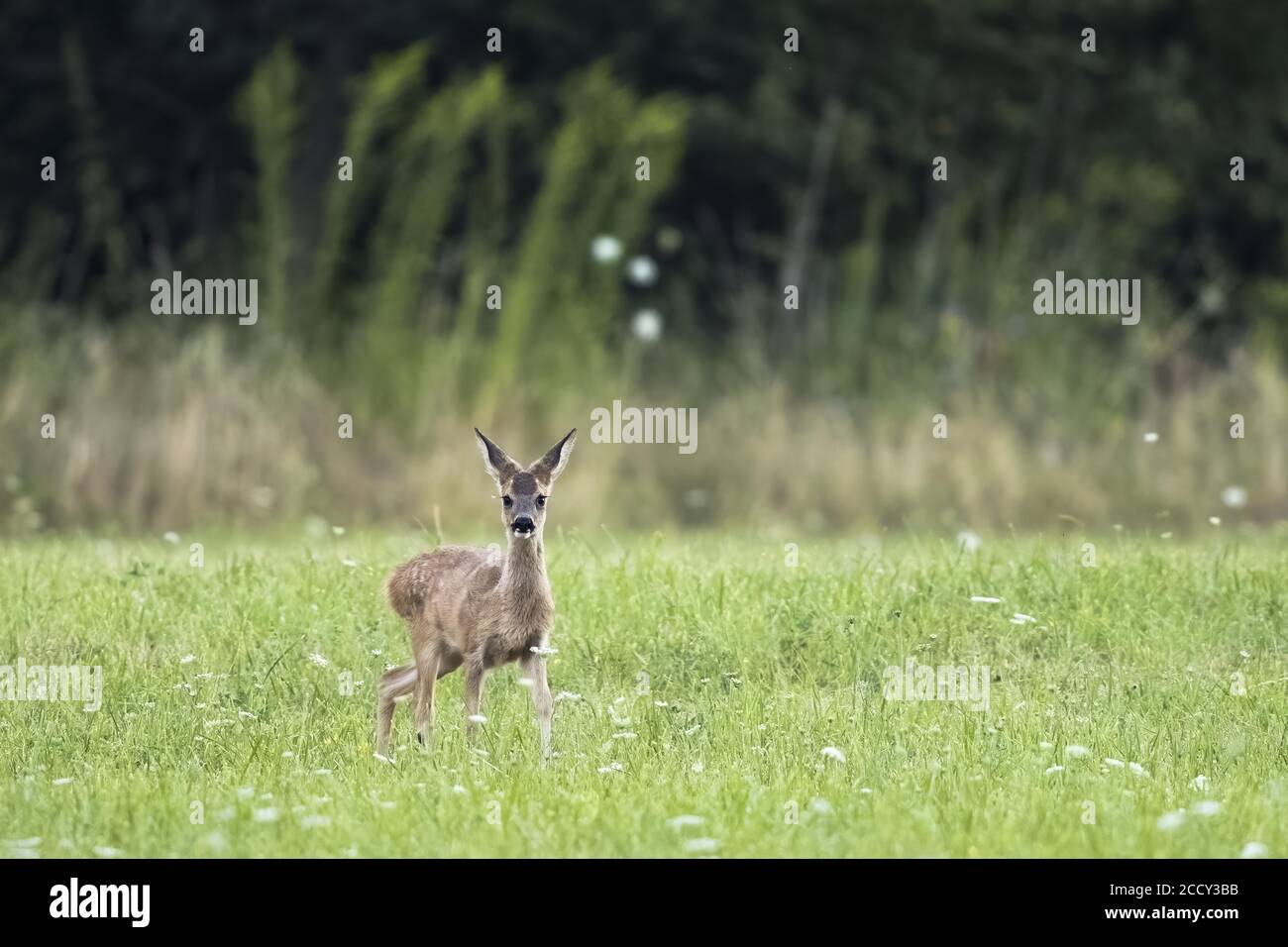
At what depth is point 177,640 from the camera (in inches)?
376

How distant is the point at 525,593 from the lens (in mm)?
8219

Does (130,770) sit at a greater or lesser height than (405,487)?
lesser

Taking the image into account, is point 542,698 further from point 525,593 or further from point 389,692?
point 389,692

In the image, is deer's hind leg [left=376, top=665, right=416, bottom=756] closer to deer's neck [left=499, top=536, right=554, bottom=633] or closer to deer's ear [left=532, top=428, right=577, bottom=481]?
deer's neck [left=499, top=536, right=554, bottom=633]

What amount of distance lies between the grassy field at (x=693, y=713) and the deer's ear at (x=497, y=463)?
0.91 m

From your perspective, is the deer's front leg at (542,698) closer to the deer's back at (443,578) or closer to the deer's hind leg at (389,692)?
the deer's back at (443,578)

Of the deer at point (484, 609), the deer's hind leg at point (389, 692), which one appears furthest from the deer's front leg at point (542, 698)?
the deer's hind leg at point (389, 692)

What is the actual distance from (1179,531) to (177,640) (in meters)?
7.89

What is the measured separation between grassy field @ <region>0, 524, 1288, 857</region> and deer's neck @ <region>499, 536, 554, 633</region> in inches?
13.7

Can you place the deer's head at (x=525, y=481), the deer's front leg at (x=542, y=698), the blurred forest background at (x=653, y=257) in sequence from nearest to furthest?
1. the deer's front leg at (x=542, y=698)
2. the deer's head at (x=525, y=481)
3. the blurred forest background at (x=653, y=257)

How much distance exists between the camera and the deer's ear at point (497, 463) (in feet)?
27.9

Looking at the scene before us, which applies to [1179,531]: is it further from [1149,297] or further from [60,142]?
[60,142]
